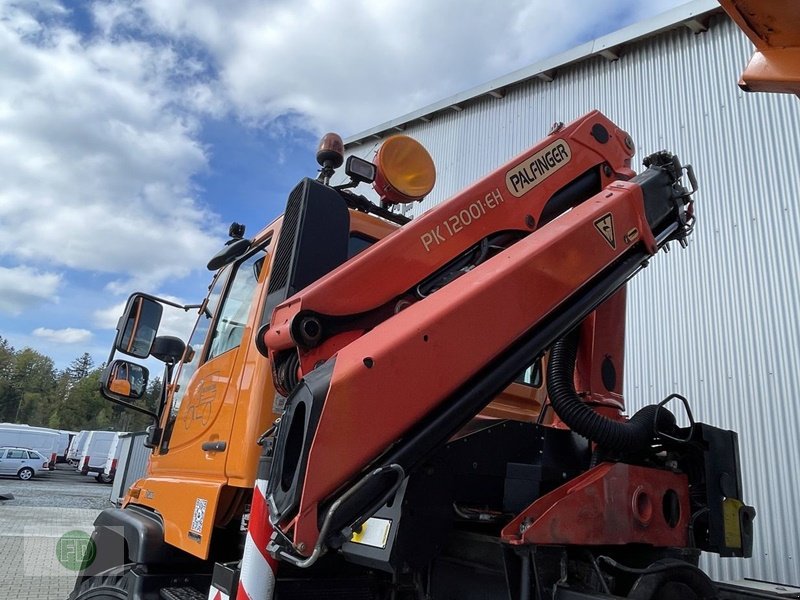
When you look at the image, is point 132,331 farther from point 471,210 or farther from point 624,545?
point 624,545

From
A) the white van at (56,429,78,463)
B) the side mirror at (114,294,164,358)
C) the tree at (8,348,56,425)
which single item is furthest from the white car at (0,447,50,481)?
the tree at (8,348,56,425)

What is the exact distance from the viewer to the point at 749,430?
5.27m

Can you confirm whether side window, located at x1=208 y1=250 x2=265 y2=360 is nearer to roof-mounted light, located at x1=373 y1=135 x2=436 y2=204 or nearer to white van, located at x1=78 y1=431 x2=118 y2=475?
roof-mounted light, located at x1=373 y1=135 x2=436 y2=204

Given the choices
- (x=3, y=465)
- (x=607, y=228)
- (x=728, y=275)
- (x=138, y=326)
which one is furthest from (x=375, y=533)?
(x=3, y=465)

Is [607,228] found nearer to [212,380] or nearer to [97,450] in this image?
[212,380]

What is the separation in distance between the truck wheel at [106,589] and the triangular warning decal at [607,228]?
2.86 meters

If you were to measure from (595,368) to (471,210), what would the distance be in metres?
0.86

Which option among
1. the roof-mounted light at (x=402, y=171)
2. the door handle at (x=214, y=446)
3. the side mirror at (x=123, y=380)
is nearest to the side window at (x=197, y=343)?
the side mirror at (x=123, y=380)

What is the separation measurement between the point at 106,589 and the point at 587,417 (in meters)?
2.65

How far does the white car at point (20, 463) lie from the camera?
26938mm

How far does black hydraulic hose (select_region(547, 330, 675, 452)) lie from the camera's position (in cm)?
229

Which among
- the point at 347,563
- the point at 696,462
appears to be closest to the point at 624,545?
the point at 696,462

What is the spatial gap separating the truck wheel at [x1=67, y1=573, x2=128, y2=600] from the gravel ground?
0.80 m

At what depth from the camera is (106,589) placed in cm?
315
